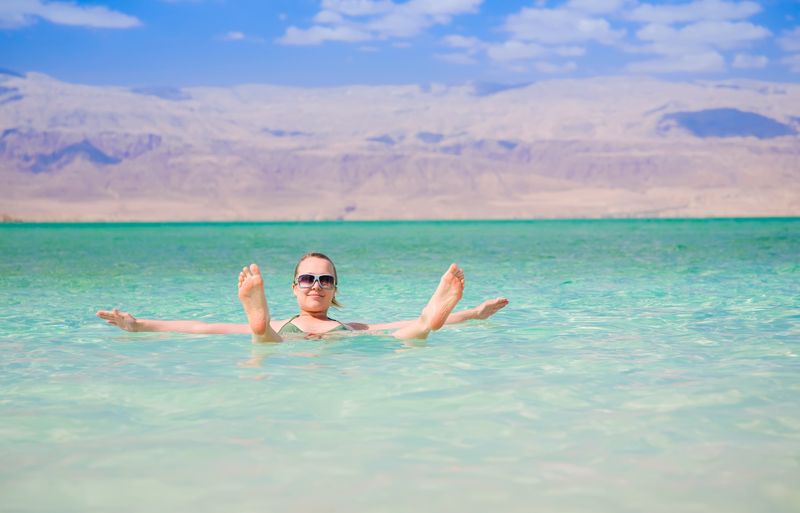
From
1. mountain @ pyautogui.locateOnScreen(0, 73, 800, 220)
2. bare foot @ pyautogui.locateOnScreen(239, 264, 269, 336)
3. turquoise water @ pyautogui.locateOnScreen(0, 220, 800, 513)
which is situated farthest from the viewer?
mountain @ pyautogui.locateOnScreen(0, 73, 800, 220)

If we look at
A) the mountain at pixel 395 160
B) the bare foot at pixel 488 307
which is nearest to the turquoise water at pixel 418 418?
the bare foot at pixel 488 307

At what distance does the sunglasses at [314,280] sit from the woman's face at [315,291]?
2 cm

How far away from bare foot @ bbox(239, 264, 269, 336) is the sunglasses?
1.88ft

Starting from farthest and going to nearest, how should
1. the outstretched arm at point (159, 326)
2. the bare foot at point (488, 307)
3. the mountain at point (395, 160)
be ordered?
the mountain at point (395, 160) < the bare foot at point (488, 307) < the outstretched arm at point (159, 326)

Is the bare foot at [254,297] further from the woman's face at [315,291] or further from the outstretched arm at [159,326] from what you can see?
the outstretched arm at [159,326]

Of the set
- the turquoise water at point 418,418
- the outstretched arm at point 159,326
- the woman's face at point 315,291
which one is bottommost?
the turquoise water at point 418,418

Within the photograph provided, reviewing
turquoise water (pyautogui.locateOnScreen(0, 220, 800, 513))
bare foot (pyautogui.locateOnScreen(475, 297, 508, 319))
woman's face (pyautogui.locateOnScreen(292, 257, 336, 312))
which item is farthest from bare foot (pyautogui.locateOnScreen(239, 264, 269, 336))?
bare foot (pyautogui.locateOnScreen(475, 297, 508, 319))

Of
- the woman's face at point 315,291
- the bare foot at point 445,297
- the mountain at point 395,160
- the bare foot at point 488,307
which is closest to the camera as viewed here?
the bare foot at point 445,297

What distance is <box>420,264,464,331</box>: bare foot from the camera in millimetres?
5582

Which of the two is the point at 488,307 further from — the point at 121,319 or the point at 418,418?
the point at 418,418

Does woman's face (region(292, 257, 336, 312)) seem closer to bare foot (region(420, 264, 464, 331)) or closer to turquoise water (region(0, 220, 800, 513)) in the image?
turquoise water (region(0, 220, 800, 513))

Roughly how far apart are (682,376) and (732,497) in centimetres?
207

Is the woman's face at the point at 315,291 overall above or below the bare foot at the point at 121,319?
above

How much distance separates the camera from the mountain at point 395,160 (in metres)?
108
